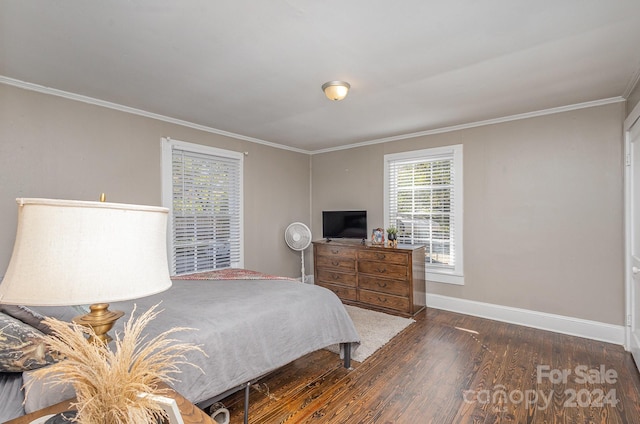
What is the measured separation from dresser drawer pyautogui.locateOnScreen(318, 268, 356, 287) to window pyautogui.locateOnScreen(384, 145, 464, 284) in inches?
38.6

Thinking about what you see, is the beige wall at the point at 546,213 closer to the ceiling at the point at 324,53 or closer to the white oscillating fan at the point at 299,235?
the ceiling at the point at 324,53

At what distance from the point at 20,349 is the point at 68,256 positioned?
0.75 m

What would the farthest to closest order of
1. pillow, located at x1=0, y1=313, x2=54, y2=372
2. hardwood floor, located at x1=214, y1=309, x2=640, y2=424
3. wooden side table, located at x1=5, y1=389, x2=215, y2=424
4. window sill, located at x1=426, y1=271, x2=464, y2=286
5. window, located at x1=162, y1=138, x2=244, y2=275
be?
1. window sill, located at x1=426, y1=271, x2=464, y2=286
2. window, located at x1=162, y1=138, x2=244, y2=275
3. hardwood floor, located at x1=214, y1=309, x2=640, y2=424
4. pillow, located at x1=0, y1=313, x2=54, y2=372
5. wooden side table, located at x1=5, y1=389, x2=215, y2=424

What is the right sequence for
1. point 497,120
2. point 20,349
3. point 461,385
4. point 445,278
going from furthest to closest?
point 445,278
point 497,120
point 461,385
point 20,349

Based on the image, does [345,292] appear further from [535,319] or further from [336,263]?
[535,319]

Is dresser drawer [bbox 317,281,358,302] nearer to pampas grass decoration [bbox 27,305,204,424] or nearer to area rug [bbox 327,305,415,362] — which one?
area rug [bbox 327,305,415,362]

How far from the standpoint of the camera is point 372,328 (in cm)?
339

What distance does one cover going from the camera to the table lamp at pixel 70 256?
0.75 m

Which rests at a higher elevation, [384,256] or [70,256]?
[70,256]

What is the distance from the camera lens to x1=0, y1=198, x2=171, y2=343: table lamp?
2.47 feet

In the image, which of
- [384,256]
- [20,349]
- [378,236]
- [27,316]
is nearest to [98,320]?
[20,349]

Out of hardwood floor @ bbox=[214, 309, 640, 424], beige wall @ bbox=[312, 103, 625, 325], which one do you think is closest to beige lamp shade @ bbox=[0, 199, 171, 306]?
hardwood floor @ bbox=[214, 309, 640, 424]

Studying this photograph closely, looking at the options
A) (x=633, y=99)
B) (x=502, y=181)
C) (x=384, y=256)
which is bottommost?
(x=384, y=256)

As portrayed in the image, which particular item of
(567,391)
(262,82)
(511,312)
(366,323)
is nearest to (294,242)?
(366,323)
